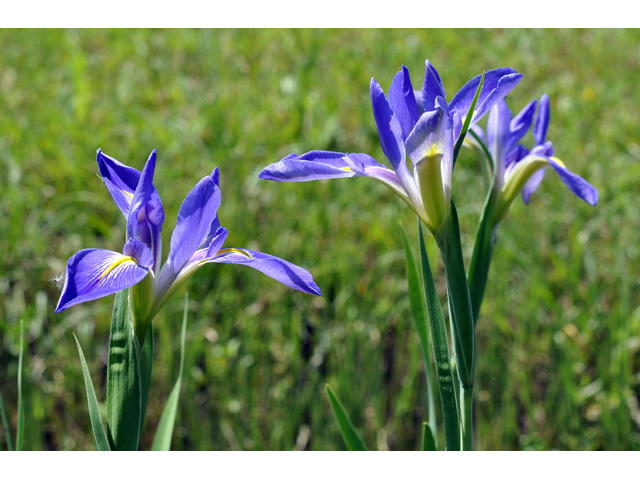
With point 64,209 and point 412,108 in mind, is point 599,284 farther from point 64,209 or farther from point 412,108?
point 64,209

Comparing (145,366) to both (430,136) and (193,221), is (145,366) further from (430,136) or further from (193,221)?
(430,136)

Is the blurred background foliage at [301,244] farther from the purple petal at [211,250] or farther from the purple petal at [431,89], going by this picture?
the purple petal at [431,89]

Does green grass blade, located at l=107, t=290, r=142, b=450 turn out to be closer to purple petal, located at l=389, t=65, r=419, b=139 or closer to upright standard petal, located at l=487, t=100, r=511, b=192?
purple petal, located at l=389, t=65, r=419, b=139

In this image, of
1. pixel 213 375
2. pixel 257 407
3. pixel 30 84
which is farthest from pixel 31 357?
pixel 30 84

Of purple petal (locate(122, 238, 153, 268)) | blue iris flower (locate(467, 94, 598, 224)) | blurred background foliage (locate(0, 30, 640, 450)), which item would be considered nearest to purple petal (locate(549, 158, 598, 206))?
blue iris flower (locate(467, 94, 598, 224))

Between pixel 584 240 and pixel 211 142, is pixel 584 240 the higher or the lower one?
the lower one

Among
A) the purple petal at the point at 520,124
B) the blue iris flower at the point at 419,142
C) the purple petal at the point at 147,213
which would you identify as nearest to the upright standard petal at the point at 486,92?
the blue iris flower at the point at 419,142
